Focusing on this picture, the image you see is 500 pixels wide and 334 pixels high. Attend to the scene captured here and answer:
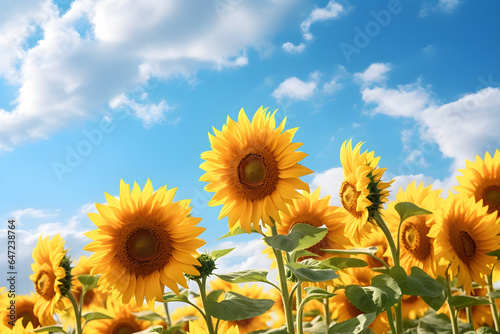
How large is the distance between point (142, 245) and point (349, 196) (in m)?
1.47

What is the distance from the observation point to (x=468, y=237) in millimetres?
3617

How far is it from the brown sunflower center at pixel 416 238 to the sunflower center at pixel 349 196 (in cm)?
71

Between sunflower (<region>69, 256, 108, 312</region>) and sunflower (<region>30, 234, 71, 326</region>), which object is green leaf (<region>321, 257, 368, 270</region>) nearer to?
sunflower (<region>30, 234, 71, 326</region>)

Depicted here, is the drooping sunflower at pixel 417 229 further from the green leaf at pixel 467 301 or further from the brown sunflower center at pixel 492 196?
the brown sunflower center at pixel 492 196

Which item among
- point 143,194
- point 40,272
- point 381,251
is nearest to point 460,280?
point 381,251

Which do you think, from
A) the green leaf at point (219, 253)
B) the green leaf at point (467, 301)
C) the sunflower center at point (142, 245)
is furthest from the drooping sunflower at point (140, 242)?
the green leaf at point (467, 301)

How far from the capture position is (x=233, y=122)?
2.83 metres

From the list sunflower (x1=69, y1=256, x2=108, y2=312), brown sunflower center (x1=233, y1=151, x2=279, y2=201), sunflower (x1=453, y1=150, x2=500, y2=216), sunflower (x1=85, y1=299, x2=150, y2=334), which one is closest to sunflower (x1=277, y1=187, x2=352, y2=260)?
brown sunflower center (x1=233, y1=151, x2=279, y2=201)

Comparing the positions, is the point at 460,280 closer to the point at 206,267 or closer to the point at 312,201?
the point at 312,201

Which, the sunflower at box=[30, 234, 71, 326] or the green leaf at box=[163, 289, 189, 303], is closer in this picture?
the green leaf at box=[163, 289, 189, 303]

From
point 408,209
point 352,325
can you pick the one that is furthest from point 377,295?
point 408,209

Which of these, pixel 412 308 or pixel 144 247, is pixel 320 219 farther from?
pixel 412 308

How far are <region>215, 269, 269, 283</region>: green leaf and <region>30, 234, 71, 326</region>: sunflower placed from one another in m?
1.50

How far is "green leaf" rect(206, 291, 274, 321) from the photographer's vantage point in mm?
2453
